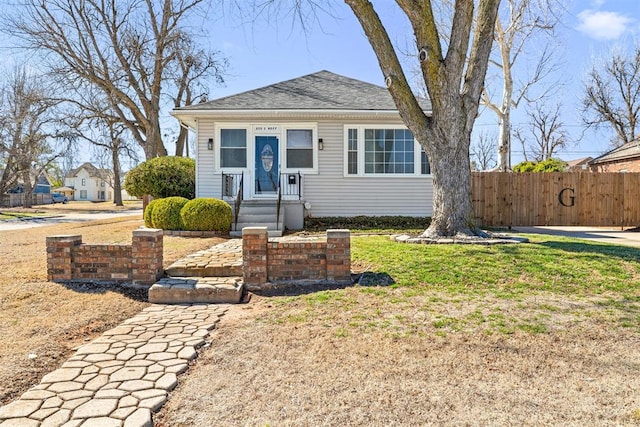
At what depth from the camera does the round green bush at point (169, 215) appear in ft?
30.3

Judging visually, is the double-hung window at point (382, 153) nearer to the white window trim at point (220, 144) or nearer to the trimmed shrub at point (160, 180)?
the white window trim at point (220, 144)

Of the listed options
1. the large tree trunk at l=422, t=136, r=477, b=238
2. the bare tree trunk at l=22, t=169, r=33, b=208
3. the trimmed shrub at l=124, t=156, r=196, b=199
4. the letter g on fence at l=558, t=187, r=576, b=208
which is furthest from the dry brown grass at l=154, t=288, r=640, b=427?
the bare tree trunk at l=22, t=169, r=33, b=208

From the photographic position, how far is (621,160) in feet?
64.4

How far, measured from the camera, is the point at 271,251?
5.43m

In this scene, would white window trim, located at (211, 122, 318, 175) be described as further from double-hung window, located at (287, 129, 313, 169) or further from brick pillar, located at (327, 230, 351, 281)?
brick pillar, located at (327, 230, 351, 281)

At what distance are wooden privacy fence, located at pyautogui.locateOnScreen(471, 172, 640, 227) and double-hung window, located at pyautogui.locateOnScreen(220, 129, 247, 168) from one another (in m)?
6.62

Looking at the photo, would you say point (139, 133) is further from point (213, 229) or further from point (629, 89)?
point (629, 89)

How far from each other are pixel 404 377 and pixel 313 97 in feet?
33.5

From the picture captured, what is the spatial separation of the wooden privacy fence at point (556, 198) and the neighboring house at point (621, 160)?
291 inches

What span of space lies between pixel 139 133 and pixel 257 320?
20102 mm

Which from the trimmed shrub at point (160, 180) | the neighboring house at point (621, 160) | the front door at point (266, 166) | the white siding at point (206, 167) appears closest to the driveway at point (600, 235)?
the front door at point (266, 166)

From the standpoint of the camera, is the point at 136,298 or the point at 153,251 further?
the point at 153,251

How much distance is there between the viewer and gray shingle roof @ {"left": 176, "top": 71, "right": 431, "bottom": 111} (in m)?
11.2

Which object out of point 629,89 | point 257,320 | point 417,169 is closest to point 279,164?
point 417,169
